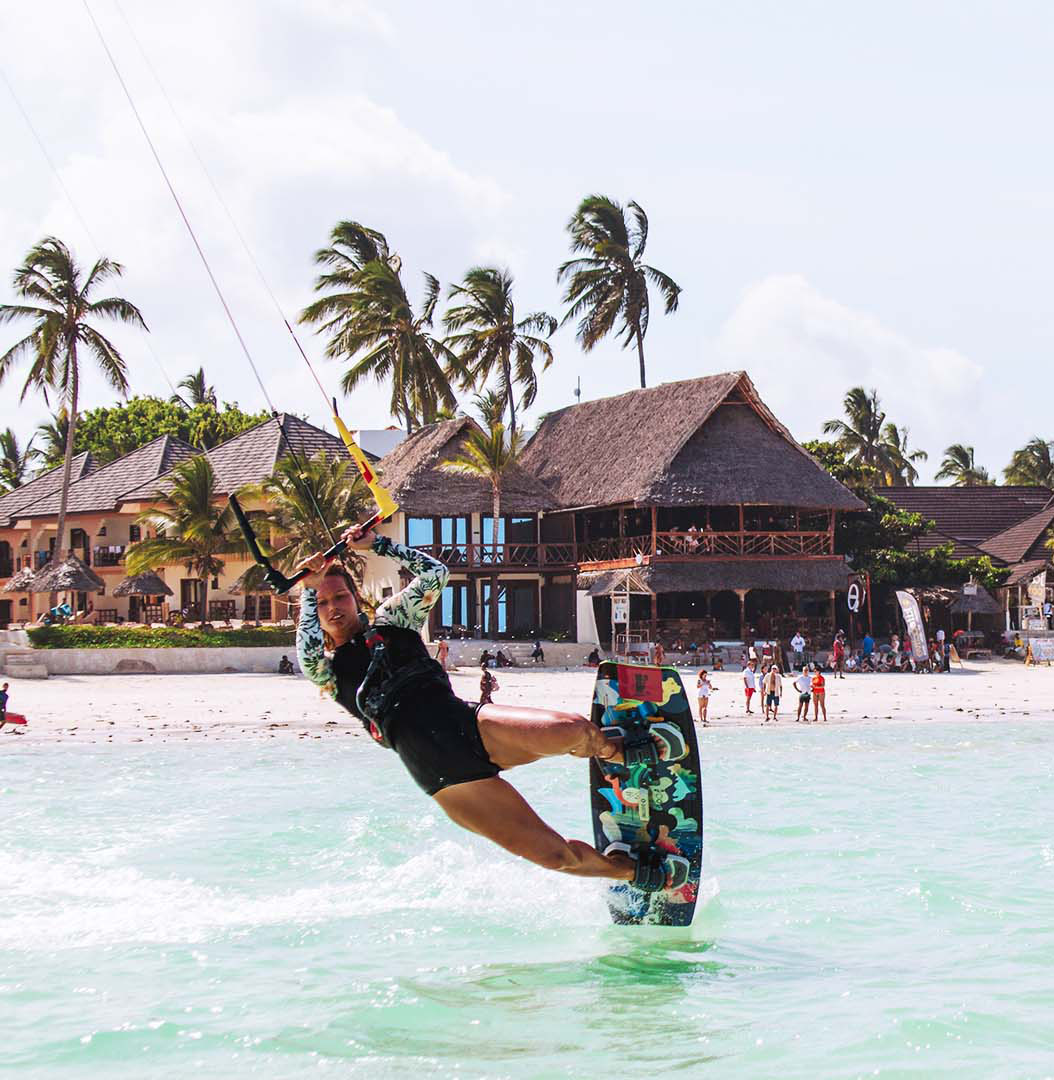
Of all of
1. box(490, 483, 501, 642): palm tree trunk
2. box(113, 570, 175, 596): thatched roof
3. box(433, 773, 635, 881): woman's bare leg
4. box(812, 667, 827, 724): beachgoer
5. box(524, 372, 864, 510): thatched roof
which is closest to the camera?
box(433, 773, 635, 881): woman's bare leg

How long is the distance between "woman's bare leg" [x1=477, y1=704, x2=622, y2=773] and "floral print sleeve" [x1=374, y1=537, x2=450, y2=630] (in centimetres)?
71

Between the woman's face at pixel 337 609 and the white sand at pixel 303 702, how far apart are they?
52.5ft

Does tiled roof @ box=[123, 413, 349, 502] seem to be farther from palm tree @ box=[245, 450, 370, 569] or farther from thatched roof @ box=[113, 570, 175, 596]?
palm tree @ box=[245, 450, 370, 569]

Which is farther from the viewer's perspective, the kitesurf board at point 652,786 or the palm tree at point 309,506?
the palm tree at point 309,506

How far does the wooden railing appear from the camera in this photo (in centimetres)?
4344

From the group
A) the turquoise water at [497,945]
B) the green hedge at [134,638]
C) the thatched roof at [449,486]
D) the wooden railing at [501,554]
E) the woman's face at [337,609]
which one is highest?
the thatched roof at [449,486]

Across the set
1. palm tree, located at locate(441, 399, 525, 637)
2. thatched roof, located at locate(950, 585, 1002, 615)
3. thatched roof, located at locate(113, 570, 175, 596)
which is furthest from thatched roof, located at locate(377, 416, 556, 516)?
thatched roof, located at locate(950, 585, 1002, 615)

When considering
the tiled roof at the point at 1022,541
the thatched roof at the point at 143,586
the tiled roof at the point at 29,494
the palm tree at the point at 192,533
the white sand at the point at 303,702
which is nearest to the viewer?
the white sand at the point at 303,702

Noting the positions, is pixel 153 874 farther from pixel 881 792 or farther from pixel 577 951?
pixel 881 792

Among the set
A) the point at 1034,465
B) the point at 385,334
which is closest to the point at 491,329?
the point at 385,334

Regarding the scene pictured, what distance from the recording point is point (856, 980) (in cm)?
920

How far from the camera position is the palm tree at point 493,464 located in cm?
4225

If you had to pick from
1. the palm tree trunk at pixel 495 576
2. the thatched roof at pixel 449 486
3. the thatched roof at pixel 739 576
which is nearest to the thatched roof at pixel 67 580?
the thatched roof at pixel 449 486

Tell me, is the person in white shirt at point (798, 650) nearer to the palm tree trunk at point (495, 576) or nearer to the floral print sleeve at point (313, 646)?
the palm tree trunk at point (495, 576)
